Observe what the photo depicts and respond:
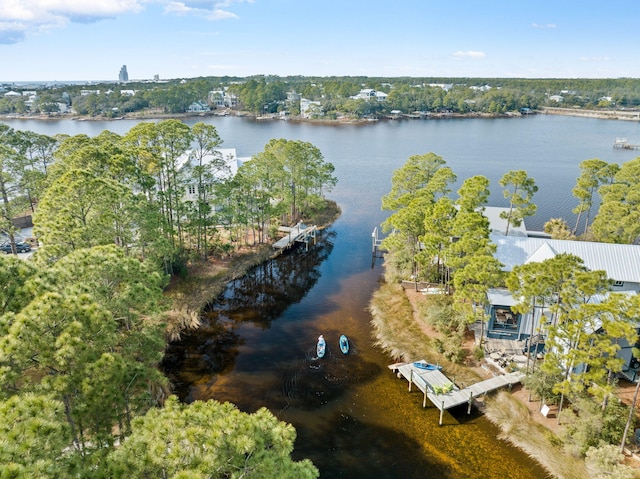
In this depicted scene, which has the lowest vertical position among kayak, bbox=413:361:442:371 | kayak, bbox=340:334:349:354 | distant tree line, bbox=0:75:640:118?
kayak, bbox=340:334:349:354

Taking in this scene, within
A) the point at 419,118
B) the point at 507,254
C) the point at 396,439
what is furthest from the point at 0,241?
the point at 419,118

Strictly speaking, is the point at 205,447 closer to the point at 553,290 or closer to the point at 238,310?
the point at 553,290

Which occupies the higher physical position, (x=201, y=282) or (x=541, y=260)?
(x=541, y=260)

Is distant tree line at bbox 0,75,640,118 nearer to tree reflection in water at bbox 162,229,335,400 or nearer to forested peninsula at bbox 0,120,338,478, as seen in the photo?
tree reflection in water at bbox 162,229,335,400

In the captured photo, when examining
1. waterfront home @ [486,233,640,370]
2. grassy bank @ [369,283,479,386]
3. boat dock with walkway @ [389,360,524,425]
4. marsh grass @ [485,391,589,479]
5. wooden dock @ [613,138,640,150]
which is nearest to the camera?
marsh grass @ [485,391,589,479]

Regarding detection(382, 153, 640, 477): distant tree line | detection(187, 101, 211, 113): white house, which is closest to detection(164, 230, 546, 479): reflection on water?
detection(382, 153, 640, 477): distant tree line

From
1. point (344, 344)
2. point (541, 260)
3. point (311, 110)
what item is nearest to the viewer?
point (344, 344)

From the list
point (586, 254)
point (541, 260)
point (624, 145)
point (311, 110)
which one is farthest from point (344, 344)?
point (311, 110)
